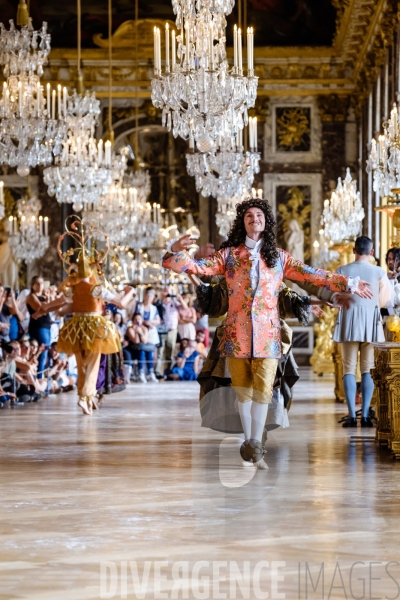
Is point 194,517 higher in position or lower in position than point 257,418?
lower

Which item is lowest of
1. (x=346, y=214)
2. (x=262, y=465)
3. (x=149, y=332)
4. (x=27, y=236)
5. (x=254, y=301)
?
(x=262, y=465)

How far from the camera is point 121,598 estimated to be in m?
4.08

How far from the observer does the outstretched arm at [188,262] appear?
279 inches

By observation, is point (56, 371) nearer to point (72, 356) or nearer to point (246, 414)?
point (72, 356)

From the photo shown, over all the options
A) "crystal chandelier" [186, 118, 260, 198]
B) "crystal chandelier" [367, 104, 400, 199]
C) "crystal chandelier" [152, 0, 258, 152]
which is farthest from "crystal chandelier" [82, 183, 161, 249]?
"crystal chandelier" [152, 0, 258, 152]

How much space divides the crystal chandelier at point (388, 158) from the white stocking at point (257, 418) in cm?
340

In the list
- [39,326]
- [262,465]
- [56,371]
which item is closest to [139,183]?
[56,371]

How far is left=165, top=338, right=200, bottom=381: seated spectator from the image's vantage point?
19781 millimetres

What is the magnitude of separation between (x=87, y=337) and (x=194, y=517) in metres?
6.32

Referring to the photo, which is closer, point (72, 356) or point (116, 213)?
point (72, 356)

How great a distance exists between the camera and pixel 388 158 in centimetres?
1112

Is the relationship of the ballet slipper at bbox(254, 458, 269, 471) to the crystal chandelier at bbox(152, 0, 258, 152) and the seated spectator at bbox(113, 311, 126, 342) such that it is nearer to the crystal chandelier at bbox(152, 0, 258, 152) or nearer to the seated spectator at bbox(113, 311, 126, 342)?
the crystal chandelier at bbox(152, 0, 258, 152)

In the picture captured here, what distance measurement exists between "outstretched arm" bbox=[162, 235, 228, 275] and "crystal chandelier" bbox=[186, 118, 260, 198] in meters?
6.51

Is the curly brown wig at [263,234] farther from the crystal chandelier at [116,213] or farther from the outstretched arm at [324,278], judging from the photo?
the crystal chandelier at [116,213]
